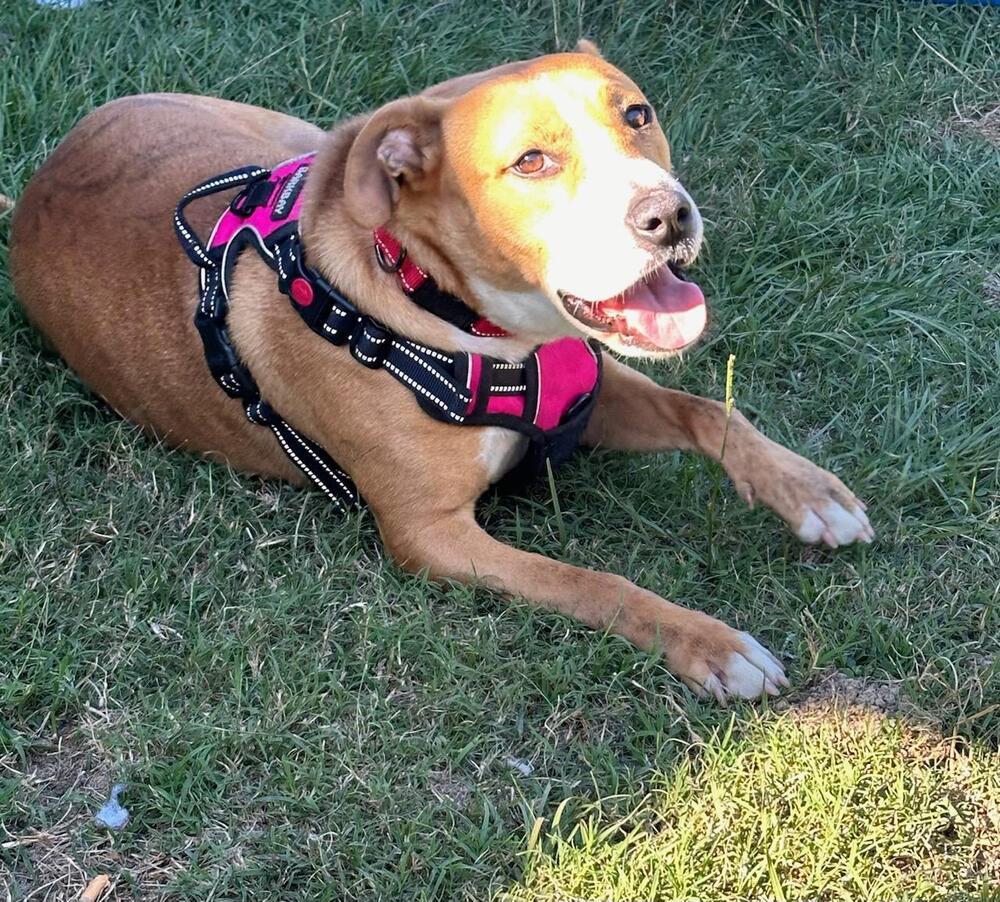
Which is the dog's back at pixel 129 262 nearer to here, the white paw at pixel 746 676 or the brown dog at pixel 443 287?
the brown dog at pixel 443 287

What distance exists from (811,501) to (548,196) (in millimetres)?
975

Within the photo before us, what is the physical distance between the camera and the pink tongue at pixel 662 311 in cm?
296

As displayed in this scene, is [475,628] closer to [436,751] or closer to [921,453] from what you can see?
[436,751]

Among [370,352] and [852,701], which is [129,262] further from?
[852,701]

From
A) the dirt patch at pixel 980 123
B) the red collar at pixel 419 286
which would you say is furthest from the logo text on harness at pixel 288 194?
the dirt patch at pixel 980 123

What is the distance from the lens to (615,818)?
2725mm

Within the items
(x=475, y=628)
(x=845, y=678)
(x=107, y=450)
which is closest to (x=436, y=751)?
(x=475, y=628)

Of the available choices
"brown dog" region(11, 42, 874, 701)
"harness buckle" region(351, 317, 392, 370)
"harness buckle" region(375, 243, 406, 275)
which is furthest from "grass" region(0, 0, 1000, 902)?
"harness buckle" region(375, 243, 406, 275)

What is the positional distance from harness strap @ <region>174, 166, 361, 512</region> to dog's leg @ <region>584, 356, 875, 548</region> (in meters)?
0.69

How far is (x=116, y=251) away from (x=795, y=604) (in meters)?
1.96

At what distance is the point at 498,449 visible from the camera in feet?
10.9

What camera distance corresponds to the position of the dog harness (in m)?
3.17

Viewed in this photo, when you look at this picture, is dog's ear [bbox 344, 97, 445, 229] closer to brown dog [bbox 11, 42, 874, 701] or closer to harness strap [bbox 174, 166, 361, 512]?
brown dog [bbox 11, 42, 874, 701]

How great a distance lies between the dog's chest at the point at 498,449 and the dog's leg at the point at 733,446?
0.34 m
